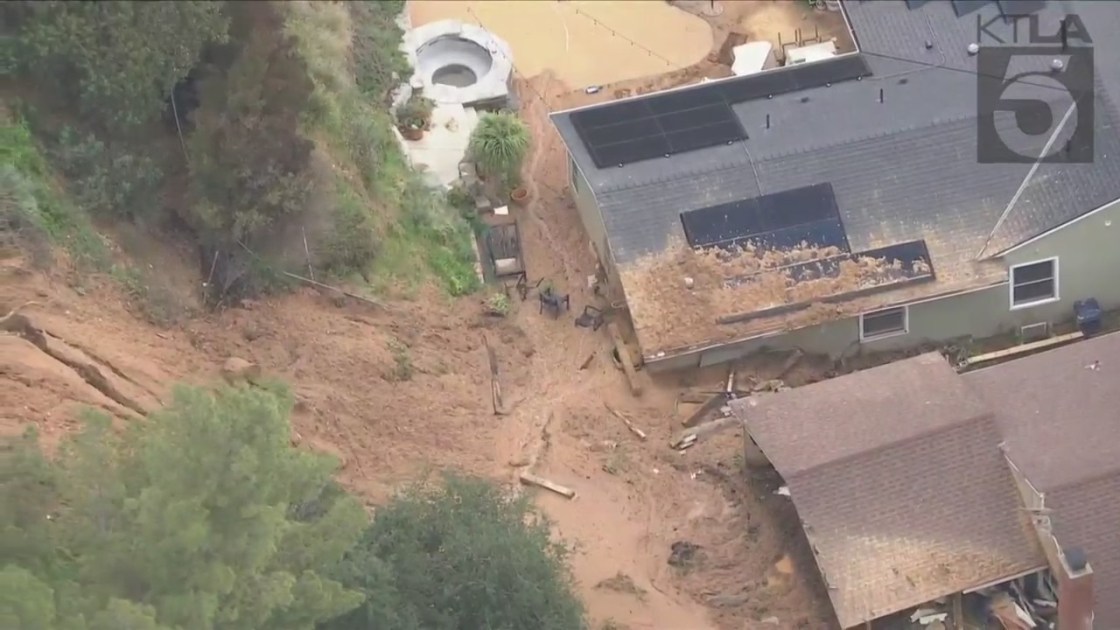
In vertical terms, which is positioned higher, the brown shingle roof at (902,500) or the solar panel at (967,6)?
the solar panel at (967,6)

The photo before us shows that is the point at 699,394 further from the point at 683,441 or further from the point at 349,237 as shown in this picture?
the point at 349,237

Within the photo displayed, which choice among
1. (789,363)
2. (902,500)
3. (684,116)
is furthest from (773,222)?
(902,500)

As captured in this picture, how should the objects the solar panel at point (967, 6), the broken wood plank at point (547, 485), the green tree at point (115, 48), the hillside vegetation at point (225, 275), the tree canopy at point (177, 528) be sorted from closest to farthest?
1. the tree canopy at point (177, 528)
2. the hillside vegetation at point (225, 275)
3. the green tree at point (115, 48)
4. the broken wood plank at point (547, 485)
5. the solar panel at point (967, 6)

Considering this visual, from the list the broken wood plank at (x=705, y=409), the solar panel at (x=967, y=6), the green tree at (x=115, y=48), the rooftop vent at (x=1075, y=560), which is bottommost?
the rooftop vent at (x=1075, y=560)

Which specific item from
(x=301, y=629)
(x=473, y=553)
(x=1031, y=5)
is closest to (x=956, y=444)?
(x=473, y=553)

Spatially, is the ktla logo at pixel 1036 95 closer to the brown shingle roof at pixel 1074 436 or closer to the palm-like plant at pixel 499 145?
the brown shingle roof at pixel 1074 436

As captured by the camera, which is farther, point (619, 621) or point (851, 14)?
point (851, 14)

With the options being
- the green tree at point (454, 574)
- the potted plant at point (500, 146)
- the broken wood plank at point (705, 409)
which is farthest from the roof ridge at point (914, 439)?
the potted plant at point (500, 146)

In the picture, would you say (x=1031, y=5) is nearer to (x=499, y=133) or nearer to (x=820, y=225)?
(x=820, y=225)
